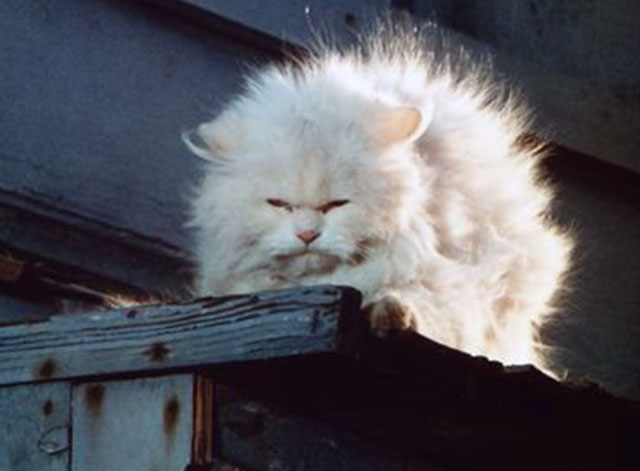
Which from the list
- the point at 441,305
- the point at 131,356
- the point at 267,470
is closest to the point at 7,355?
the point at 131,356

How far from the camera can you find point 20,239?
5.24 metres

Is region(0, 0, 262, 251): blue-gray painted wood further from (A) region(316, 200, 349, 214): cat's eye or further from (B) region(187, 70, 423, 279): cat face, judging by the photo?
(A) region(316, 200, 349, 214): cat's eye

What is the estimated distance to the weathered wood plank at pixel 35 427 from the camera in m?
3.77

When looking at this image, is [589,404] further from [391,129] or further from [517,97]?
[517,97]

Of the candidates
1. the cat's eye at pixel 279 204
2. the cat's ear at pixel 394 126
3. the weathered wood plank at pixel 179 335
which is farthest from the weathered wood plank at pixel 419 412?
the cat's ear at pixel 394 126

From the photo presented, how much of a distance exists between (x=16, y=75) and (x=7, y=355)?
5.17ft

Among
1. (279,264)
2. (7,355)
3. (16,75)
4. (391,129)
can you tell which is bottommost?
(7,355)

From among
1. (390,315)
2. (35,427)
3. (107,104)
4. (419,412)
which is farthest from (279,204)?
(107,104)

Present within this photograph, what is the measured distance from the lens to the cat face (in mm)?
4324

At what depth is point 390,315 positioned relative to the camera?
394 cm

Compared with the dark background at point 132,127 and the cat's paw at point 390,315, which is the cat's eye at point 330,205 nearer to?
the cat's paw at point 390,315

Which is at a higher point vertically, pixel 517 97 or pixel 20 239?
pixel 517 97

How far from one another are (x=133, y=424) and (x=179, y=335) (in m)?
0.20

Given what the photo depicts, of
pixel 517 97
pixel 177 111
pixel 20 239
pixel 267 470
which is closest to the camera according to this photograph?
pixel 267 470
